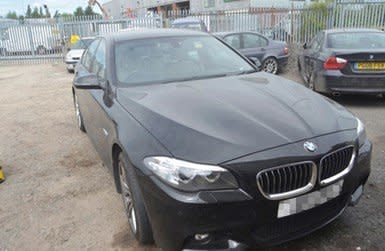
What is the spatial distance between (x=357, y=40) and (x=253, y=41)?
180 inches

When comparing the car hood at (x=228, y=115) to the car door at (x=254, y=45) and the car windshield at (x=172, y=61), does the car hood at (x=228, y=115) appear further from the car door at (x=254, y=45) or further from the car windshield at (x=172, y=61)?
the car door at (x=254, y=45)

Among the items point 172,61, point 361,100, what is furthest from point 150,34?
point 361,100

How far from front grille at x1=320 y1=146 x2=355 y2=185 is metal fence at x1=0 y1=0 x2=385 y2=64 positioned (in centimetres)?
1308

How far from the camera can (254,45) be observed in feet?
38.3

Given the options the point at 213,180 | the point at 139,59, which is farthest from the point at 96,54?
the point at 213,180

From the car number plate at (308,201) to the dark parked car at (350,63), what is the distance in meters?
4.69

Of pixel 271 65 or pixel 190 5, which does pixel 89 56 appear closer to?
pixel 271 65

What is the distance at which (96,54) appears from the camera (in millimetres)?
4625

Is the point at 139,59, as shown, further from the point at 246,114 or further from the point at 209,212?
the point at 209,212

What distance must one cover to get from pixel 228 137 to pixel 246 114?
379 mm

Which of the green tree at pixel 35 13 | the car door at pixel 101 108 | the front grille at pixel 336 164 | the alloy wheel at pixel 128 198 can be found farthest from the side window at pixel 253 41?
the green tree at pixel 35 13

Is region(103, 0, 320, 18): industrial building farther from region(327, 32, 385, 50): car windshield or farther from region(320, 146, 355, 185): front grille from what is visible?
region(320, 146, 355, 185): front grille

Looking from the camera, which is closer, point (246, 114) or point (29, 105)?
point (246, 114)

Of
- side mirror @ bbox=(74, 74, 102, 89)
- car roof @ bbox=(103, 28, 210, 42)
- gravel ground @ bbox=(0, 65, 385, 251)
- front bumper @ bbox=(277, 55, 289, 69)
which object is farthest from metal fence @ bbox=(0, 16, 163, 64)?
side mirror @ bbox=(74, 74, 102, 89)
